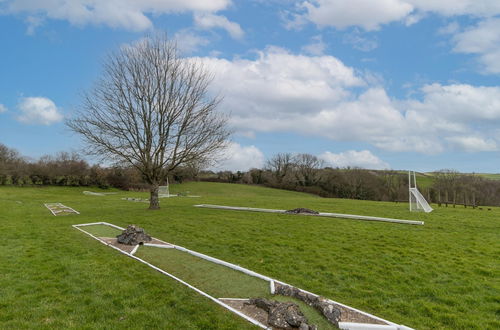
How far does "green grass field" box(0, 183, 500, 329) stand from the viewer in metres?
4.74

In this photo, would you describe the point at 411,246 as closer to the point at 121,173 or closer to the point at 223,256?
the point at 223,256

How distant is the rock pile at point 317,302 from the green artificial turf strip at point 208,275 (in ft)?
1.06

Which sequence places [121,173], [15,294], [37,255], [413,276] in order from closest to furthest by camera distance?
[15,294], [413,276], [37,255], [121,173]

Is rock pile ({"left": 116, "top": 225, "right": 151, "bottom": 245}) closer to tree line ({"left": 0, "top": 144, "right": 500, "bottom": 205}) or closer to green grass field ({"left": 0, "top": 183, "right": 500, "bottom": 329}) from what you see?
green grass field ({"left": 0, "top": 183, "right": 500, "bottom": 329})

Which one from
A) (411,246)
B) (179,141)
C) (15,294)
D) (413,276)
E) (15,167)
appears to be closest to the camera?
(15,294)

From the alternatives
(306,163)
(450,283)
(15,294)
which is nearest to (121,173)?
(306,163)

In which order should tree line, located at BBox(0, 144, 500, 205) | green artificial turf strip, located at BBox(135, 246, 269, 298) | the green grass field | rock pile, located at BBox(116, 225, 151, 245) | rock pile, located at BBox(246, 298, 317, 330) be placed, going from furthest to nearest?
tree line, located at BBox(0, 144, 500, 205) < rock pile, located at BBox(116, 225, 151, 245) < green artificial turf strip, located at BBox(135, 246, 269, 298) < the green grass field < rock pile, located at BBox(246, 298, 317, 330)

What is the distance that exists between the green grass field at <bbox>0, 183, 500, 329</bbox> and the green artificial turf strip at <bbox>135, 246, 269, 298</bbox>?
0.45 metres

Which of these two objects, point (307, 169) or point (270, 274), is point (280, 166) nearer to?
point (307, 169)

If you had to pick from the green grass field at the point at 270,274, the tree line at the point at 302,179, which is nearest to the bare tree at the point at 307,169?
the tree line at the point at 302,179

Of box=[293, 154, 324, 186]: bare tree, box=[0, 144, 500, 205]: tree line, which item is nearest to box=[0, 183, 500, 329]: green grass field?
box=[0, 144, 500, 205]: tree line

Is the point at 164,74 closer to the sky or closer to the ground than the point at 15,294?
closer to the sky

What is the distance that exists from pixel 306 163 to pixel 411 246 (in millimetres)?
64812

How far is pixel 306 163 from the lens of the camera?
7325 centimetres
